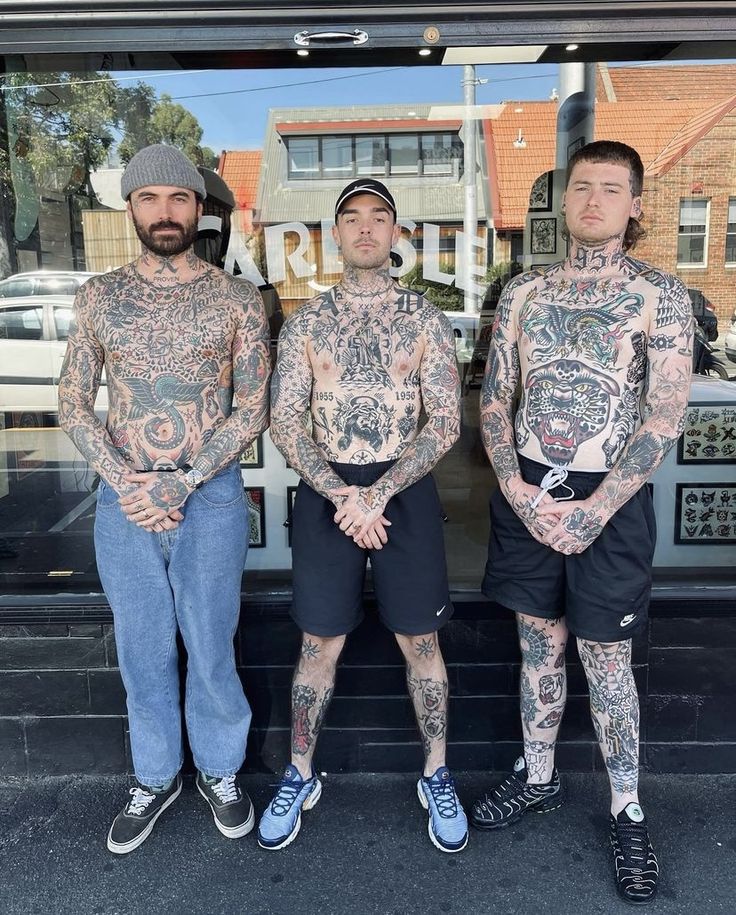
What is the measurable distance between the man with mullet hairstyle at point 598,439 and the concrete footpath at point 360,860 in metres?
0.18

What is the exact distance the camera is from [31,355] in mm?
3992

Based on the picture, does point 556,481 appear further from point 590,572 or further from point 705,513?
point 705,513

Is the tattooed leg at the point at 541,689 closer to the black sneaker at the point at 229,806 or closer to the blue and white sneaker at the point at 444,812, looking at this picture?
the blue and white sneaker at the point at 444,812

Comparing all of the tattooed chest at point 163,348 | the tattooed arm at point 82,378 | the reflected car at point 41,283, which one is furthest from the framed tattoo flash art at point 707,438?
the reflected car at point 41,283

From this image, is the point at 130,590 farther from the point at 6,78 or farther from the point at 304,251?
the point at 304,251

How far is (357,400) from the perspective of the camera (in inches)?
93.3

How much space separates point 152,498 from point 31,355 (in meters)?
2.16

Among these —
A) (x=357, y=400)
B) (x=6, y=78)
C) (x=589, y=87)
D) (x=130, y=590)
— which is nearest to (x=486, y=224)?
(x=589, y=87)

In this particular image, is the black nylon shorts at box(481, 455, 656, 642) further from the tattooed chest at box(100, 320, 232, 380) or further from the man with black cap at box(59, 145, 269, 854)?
the tattooed chest at box(100, 320, 232, 380)

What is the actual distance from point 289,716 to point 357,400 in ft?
4.04

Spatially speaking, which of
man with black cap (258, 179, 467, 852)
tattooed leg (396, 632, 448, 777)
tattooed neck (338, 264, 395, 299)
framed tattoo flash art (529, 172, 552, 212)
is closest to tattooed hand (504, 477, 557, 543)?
man with black cap (258, 179, 467, 852)

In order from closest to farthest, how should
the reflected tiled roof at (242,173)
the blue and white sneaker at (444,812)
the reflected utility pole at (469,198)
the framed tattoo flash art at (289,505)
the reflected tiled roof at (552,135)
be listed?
the blue and white sneaker at (444,812)
the framed tattoo flash art at (289,505)
the reflected tiled roof at (552,135)
the reflected tiled roof at (242,173)
the reflected utility pole at (469,198)

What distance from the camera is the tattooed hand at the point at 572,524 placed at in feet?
7.20

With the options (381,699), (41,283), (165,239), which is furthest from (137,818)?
(41,283)
